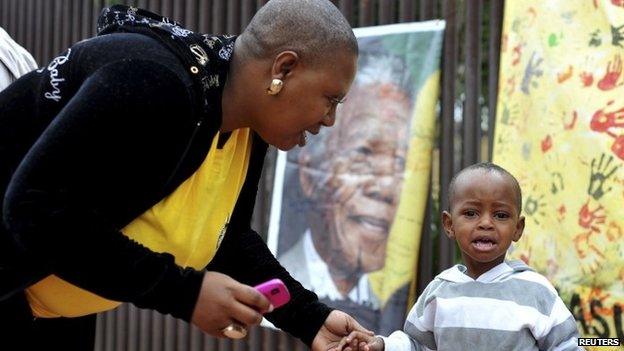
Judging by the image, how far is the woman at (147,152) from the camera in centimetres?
213

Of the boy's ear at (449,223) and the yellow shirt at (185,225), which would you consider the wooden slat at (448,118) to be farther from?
the yellow shirt at (185,225)

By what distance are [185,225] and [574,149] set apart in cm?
220

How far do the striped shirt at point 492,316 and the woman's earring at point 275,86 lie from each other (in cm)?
127

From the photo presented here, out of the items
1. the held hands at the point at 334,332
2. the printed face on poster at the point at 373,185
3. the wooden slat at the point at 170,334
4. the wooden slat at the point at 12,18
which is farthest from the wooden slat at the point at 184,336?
the held hands at the point at 334,332

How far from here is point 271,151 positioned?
19.4 ft

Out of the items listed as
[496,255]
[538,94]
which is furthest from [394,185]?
[496,255]

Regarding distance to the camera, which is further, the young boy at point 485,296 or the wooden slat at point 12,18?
the wooden slat at point 12,18

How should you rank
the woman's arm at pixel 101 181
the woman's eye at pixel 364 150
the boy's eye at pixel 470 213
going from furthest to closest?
the woman's eye at pixel 364 150
the boy's eye at pixel 470 213
the woman's arm at pixel 101 181

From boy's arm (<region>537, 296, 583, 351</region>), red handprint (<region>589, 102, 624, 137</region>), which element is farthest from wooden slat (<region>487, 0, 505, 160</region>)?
boy's arm (<region>537, 296, 583, 351</region>)

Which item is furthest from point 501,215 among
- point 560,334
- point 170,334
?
point 170,334

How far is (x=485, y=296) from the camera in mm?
3371

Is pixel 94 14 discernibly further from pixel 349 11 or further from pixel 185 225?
pixel 185 225

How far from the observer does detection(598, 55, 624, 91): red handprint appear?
411cm

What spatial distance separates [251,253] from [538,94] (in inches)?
73.0
